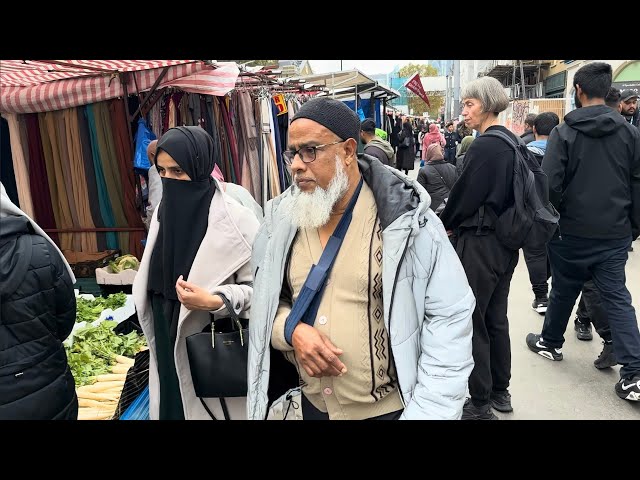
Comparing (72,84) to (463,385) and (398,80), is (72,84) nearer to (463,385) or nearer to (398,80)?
(463,385)

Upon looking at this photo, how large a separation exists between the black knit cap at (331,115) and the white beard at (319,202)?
0.10m

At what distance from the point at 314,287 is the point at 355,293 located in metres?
0.14

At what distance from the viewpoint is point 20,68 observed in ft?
14.2

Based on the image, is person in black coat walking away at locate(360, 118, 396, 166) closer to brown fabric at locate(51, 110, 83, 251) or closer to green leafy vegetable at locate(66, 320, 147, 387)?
brown fabric at locate(51, 110, 83, 251)

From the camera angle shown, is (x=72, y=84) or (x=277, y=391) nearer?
(x=277, y=391)

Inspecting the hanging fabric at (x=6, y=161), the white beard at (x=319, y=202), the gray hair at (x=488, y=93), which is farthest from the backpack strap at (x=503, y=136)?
the hanging fabric at (x=6, y=161)

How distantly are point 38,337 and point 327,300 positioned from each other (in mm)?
1240

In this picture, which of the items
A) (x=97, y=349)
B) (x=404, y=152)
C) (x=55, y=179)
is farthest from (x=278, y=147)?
(x=404, y=152)

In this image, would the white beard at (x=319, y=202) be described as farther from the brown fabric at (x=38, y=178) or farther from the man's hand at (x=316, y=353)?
the brown fabric at (x=38, y=178)

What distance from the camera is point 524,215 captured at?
298 centimetres

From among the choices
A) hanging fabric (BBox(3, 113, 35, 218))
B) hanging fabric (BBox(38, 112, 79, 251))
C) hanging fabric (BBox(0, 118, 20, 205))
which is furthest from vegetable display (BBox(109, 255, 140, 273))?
hanging fabric (BBox(0, 118, 20, 205))

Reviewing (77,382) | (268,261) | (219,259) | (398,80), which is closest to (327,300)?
(268,261)

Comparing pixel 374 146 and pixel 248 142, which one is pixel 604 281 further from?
pixel 248 142

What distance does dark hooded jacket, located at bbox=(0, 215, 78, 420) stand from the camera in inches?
75.0
